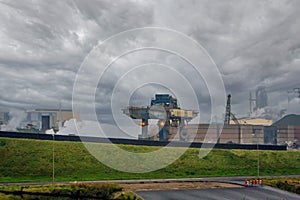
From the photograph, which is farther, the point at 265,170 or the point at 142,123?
the point at 142,123

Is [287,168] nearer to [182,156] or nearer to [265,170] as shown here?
[265,170]

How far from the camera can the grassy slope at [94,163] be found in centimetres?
4377

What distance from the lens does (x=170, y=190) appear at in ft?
116

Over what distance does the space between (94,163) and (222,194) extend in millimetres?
23462

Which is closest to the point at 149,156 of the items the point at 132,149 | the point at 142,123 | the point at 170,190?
the point at 132,149

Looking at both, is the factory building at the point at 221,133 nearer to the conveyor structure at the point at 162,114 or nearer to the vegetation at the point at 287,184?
the conveyor structure at the point at 162,114

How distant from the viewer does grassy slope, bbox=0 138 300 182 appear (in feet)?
144

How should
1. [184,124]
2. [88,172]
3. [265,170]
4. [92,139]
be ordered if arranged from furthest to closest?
[184,124] → [92,139] → [265,170] → [88,172]

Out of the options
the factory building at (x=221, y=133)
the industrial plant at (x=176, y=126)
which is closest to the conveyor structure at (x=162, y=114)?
the industrial plant at (x=176, y=126)

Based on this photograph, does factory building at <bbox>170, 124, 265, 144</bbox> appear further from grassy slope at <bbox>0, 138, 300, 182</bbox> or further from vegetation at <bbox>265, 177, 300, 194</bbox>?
vegetation at <bbox>265, 177, 300, 194</bbox>

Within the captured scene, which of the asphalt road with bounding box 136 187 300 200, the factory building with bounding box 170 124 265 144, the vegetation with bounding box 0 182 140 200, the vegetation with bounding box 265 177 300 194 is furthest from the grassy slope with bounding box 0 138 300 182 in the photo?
the factory building with bounding box 170 124 265 144

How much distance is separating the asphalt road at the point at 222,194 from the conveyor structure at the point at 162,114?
47266mm

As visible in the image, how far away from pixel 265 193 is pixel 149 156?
952 inches

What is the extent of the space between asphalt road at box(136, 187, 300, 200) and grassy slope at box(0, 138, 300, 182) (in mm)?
12528
